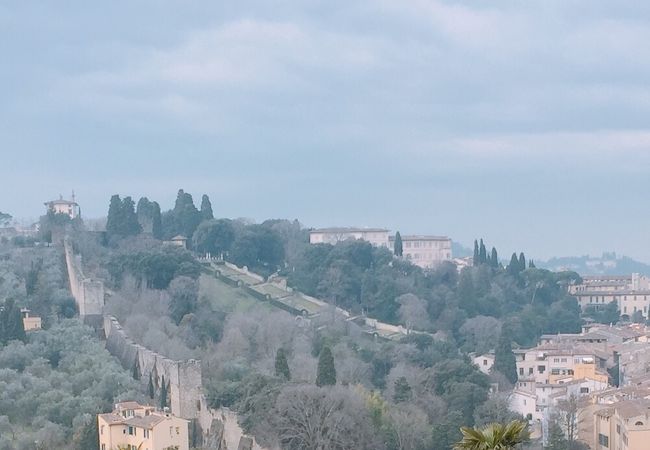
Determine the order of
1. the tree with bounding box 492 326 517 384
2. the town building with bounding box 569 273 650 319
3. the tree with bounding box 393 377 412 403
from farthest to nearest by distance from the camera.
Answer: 1. the town building with bounding box 569 273 650 319
2. the tree with bounding box 492 326 517 384
3. the tree with bounding box 393 377 412 403

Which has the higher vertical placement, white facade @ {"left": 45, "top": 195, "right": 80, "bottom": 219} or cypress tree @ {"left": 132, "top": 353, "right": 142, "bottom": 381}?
white facade @ {"left": 45, "top": 195, "right": 80, "bottom": 219}

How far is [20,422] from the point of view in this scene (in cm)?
3950

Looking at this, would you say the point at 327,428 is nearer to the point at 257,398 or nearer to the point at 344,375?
the point at 257,398

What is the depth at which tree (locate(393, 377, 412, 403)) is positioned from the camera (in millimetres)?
45156

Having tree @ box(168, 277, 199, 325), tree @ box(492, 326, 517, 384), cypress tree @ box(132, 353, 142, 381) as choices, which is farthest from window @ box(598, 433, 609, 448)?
tree @ box(168, 277, 199, 325)

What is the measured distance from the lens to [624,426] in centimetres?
4097

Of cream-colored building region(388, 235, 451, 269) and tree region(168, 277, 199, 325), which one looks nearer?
tree region(168, 277, 199, 325)

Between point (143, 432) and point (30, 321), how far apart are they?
562 inches

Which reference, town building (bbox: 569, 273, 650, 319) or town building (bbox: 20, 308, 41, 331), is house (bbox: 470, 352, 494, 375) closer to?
town building (bbox: 20, 308, 41, 331)

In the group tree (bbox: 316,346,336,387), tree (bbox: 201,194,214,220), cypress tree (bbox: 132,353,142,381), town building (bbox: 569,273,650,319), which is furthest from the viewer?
town building (bbox: 569,273,650,319)

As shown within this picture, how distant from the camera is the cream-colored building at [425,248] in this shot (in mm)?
96312

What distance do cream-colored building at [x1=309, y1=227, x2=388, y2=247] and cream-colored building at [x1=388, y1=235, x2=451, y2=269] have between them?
6.91 ft

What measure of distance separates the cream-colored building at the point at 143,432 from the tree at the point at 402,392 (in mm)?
10299

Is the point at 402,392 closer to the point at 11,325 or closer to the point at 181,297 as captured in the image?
the point at 11,325
